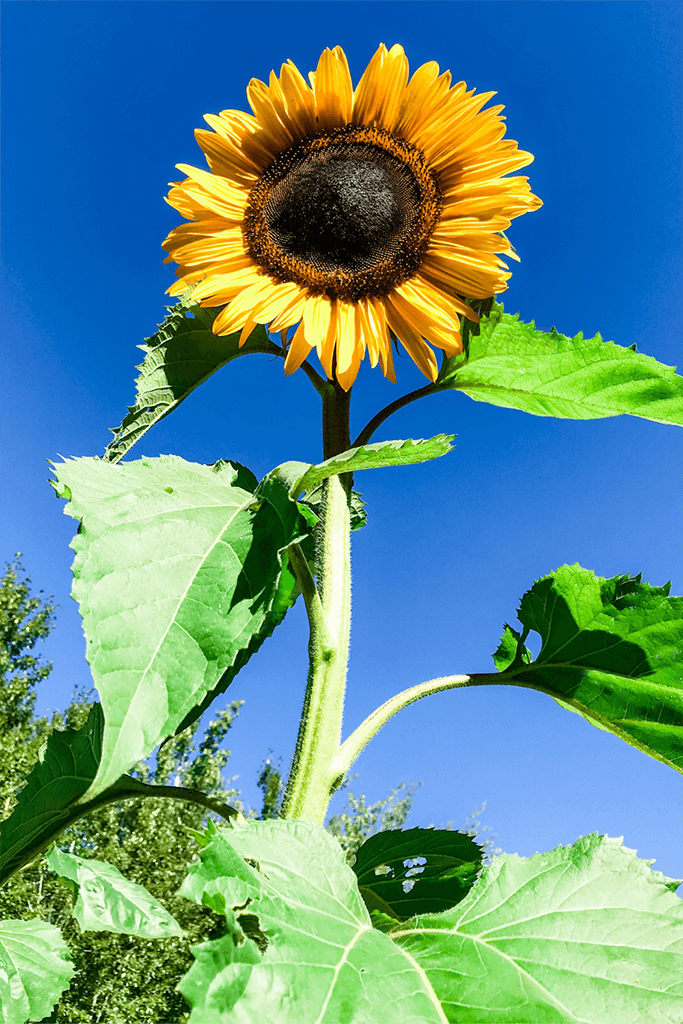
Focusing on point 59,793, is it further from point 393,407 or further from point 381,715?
point 393,407

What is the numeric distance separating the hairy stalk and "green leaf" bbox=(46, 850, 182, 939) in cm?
43

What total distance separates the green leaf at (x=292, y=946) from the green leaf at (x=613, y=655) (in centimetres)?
65

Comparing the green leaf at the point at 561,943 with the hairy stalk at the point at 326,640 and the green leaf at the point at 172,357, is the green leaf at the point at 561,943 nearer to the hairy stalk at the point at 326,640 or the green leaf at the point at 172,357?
the hairy stalk at the point at 326,640

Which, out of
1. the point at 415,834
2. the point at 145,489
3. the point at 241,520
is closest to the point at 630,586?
the point at 415,834

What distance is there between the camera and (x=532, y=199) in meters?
1.43

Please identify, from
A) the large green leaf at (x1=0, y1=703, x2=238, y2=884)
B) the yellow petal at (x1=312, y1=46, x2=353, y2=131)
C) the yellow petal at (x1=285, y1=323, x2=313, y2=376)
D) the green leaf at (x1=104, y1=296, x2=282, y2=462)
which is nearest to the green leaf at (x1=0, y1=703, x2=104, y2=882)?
the large green leaf at (x1=0, y1=703, x2=238, y2=884)

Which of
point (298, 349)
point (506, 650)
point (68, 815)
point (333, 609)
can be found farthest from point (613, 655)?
point (68, 815)

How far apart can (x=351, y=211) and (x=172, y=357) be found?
48 centimetres

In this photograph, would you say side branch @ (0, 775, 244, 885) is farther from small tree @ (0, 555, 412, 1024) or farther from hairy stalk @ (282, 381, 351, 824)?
small tree @ (0, 555, 412, 1024)

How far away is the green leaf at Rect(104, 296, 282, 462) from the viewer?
1.46 meters

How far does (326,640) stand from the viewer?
4.09 ft

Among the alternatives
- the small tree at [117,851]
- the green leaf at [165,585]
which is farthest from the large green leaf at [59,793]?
the small tree at [117,851]

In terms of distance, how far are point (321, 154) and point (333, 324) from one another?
1.39ft

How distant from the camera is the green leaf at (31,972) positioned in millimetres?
1549
